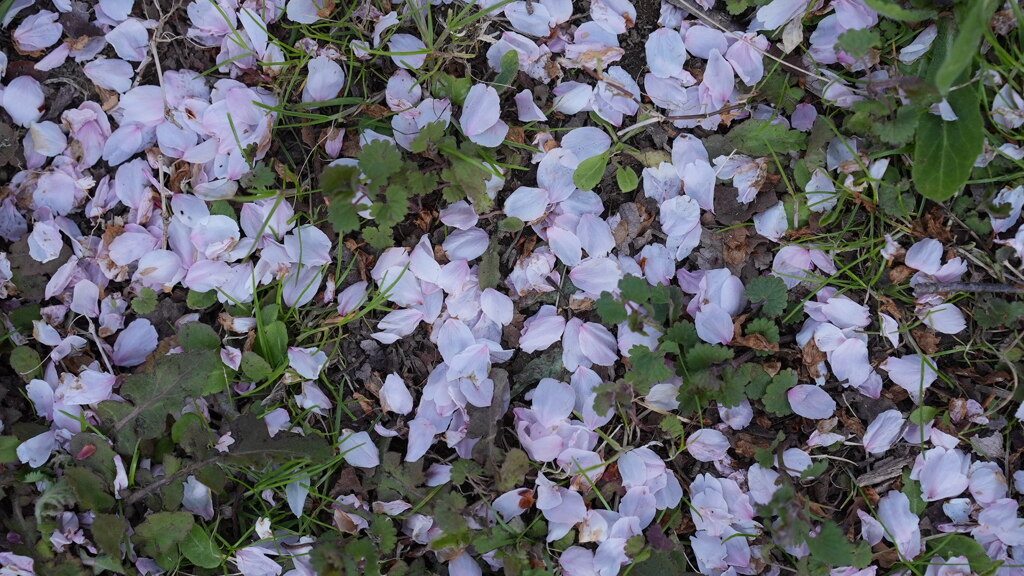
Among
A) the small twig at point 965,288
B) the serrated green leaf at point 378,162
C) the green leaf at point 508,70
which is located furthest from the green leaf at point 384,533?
the small twig at point 965,288

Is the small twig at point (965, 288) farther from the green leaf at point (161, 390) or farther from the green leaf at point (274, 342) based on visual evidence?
the green leaf at point (161, 390)

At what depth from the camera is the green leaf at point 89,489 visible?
1490 mm

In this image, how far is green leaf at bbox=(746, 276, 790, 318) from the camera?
59.6 inches

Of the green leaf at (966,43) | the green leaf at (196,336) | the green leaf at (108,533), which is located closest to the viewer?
the green leaf at (966,43)

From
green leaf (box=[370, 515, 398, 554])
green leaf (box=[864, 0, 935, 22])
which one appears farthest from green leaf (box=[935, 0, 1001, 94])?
green leaf (box=[370, 515, 398, 554])

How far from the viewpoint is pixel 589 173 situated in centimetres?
157

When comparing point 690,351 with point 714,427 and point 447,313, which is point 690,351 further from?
point 447,313

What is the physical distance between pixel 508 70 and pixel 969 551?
1.40 meters

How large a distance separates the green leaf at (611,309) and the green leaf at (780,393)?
344 millimetres

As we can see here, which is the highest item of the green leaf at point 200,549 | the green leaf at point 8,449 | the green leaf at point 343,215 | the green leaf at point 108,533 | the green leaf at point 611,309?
the green leaf at point 343,215

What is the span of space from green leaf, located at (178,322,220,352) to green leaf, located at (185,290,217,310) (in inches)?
1.7

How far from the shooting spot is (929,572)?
5.07ft

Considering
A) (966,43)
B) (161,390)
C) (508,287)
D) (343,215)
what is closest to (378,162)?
(343,215)

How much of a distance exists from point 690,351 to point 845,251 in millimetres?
430
